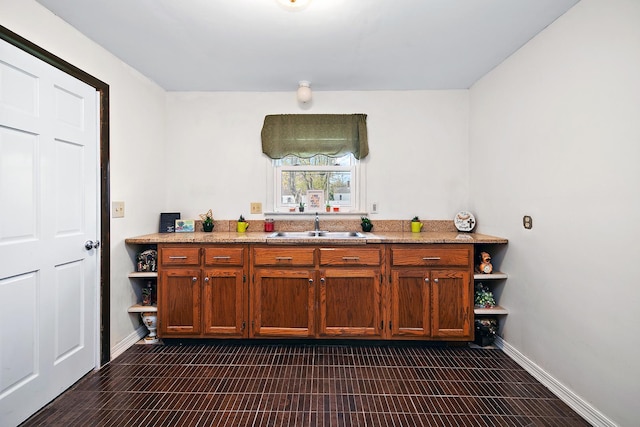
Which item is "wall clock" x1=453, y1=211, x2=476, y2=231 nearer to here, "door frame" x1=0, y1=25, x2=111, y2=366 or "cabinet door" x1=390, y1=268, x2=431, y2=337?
"cabinet door" x1=390, y1=268, x2=431, y2=337

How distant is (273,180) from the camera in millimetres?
3160

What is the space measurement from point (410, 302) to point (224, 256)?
1.54 m

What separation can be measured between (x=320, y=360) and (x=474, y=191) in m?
2.11

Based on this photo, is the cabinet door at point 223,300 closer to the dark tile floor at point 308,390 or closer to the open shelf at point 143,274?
the dark tile floor at point 308,390

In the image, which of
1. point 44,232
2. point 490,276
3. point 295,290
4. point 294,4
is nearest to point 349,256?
point 295,290

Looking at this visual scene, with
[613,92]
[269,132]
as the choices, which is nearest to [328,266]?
[269,132]

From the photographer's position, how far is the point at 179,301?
2.49 m

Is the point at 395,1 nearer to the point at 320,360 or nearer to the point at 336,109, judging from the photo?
the point at 336,109

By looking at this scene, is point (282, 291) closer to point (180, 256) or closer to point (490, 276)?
point (180, 256)

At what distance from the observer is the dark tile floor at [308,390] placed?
170cm

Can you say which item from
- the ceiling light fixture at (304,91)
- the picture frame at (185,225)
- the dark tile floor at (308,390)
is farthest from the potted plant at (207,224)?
the ceiling light fixture at (304,91)

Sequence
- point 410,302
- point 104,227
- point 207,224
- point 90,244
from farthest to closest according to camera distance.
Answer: point 207,224
point 410,302
point 104,227
point 90,244

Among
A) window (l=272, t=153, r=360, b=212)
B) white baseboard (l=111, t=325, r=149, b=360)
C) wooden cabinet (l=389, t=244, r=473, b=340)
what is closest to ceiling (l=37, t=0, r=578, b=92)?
window (l=272, t=153, r=360, b=212)

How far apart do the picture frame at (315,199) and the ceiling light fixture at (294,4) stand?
171 centimetres
